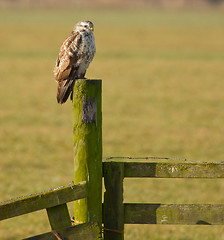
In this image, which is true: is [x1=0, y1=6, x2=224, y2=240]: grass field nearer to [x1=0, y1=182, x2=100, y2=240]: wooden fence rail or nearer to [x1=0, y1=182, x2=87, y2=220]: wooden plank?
[x1=0, y1=182, x2=100, y2=240]: wooden fence rail

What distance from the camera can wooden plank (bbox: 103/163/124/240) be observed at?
420cm

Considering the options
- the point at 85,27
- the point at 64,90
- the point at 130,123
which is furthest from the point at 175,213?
the point at 130,123

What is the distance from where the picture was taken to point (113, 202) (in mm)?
4219

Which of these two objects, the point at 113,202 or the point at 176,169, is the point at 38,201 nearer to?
the point at 113,202

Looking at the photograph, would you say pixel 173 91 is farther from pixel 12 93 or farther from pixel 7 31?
pixel 7 31

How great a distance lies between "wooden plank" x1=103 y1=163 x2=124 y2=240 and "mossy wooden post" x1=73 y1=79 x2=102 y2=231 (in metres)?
0.10

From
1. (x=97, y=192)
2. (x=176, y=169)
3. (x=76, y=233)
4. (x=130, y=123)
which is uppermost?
(x=176, y=169)

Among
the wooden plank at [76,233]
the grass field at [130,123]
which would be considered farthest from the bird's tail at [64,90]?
the grass field at [130,123]

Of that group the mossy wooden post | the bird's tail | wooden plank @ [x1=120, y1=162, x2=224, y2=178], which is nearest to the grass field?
the bird's tail

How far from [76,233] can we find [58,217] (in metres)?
0.18

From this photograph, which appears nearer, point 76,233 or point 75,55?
point 76,233

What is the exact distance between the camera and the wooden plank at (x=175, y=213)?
4.25 m

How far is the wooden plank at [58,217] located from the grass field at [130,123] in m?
3.82

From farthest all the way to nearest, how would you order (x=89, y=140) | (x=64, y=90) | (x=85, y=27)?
1. (x=85, y=27)
2. (x=64, y=90)
3. (x=89, y=140)
